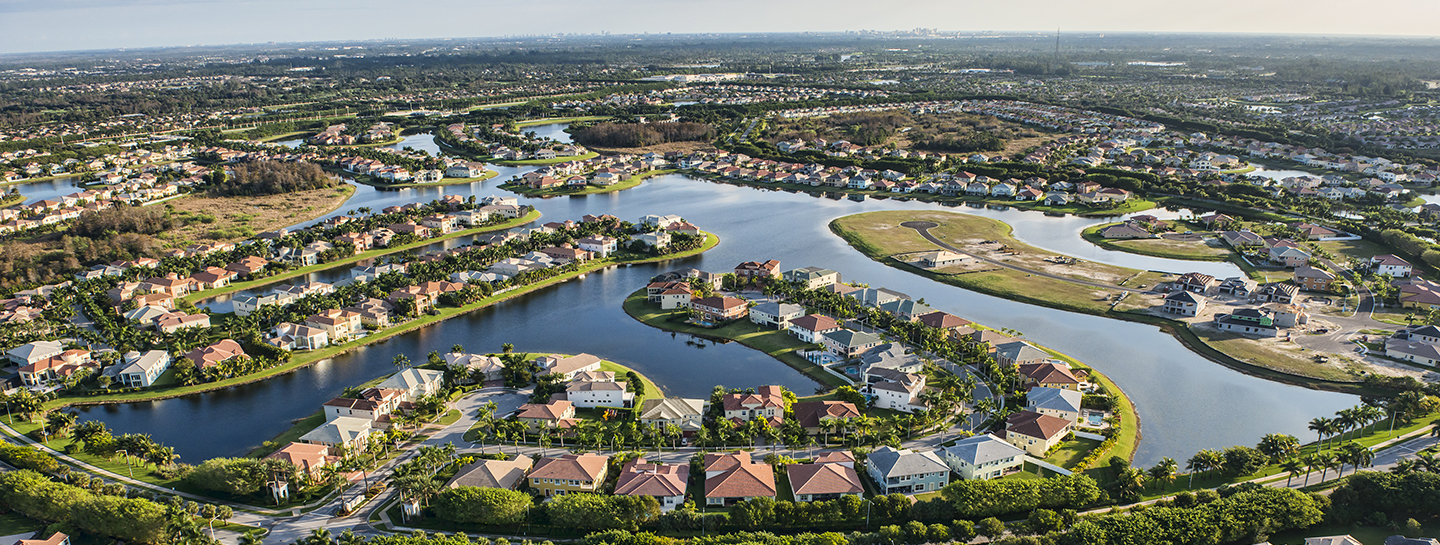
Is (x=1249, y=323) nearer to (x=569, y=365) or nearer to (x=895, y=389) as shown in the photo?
(x=895, y=389)

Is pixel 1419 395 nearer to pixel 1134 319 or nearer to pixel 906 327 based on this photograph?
pixel 1134 319

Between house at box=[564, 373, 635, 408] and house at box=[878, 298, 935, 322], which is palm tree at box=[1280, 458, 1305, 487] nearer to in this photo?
house at box=[878, 298, 935, 322]

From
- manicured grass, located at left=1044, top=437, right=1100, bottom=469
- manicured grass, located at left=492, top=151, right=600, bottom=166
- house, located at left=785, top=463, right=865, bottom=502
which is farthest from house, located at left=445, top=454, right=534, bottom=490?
manicured grass, located at left=492, top=151, right=600, bottom=166

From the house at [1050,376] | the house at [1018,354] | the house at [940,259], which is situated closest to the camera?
the house at [1050,376]

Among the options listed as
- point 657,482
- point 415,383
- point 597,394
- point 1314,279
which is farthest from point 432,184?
point 1314,279

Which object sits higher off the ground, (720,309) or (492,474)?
(720,309)

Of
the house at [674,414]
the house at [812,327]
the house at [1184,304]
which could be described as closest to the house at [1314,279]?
the house at [1184,304]

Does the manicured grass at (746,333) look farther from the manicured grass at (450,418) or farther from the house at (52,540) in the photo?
the house at (52,540)
